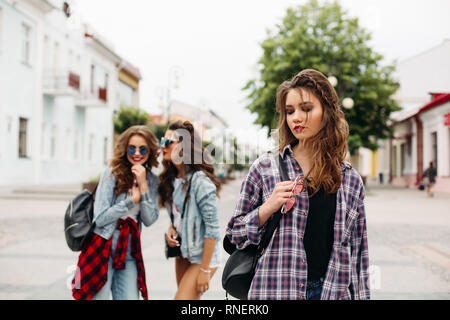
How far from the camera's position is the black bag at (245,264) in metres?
1.69

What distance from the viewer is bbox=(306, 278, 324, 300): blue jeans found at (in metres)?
1.71

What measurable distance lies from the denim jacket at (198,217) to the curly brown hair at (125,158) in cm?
34

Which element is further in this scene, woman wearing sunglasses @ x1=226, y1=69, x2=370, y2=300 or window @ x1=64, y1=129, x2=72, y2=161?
window @ x1=64, y1=129, x2=72, y2=161

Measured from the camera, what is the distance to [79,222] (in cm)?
298

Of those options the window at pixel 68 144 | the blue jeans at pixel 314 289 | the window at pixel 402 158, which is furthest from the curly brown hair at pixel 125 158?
the window at pixel 402 158

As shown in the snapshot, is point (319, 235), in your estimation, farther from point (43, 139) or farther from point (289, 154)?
point (43, 139)

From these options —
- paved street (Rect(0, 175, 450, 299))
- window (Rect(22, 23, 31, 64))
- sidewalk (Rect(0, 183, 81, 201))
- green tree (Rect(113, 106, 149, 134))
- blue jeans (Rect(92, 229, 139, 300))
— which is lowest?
paved street (Rect(0, 175, 450, 299))

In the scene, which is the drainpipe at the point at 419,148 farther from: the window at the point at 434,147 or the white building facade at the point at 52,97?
the white building facade at the point at 52,97

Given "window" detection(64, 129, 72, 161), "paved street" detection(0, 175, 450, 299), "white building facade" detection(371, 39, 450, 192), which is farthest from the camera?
"window" detection(64, 129, 72, 161)

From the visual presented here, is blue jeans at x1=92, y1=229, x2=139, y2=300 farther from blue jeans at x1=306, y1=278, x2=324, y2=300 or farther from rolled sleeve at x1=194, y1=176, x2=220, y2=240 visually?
blue jeans at x1=306, y1=278, x2=324, y2=300

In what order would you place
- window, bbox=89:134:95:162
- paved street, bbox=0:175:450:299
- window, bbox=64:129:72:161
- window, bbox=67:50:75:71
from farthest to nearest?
window, bbox=89:134:95:162 → window, bbox=64:129:72:161 → window, bbox=67:50:75:71 → paved street, bbox=0:175:450:299

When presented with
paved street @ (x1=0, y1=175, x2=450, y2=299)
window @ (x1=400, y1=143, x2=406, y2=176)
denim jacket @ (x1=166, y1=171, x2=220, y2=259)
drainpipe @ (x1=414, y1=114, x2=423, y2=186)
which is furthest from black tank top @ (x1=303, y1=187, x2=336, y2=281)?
window @ (x1=400, y1=143, x2=406, y2=176)

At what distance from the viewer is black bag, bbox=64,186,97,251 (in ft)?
9.59

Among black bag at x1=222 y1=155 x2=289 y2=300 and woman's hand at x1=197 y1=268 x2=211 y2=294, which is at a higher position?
black bag at x1=222 y1=155 x2=289 y2=300
